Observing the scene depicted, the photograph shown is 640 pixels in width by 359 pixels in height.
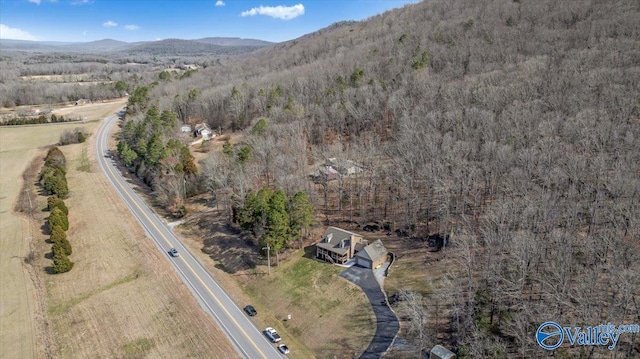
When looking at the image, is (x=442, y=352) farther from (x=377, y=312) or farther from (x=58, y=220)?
(x=58, y=220)

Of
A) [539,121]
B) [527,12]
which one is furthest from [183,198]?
[527,12]

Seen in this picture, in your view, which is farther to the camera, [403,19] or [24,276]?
[403,19]

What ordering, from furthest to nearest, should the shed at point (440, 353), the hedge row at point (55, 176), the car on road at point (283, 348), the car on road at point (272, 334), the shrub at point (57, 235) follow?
1. the hedge row at point (55, 176)
2. the shrub at point (57, 235)
3. the car on road at point (272, 334)
4. the car on road at point (283, 348)
5. the shed at point (440, 353)

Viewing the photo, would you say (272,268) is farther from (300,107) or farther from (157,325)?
(300,107)

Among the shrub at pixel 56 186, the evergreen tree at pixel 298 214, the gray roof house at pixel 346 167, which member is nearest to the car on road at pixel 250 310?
the evergreen tree at pixel 298 214

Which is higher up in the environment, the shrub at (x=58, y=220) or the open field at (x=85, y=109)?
the open field at (x=85, y=109)

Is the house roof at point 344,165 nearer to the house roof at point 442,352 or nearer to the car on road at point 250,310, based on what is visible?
the car on road at point 250,310

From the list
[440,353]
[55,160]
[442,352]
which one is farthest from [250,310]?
[55,160]

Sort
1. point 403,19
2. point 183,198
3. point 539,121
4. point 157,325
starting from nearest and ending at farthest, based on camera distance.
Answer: point 157,325 → point 539,121 → point 183,198 → point 403,19
